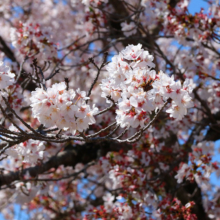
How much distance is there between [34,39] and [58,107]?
2.31 m

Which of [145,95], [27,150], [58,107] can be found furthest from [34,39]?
[145,95]

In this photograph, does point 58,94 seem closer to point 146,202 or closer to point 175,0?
point 146,202

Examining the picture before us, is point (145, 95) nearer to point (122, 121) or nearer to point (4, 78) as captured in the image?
point (122, 121)

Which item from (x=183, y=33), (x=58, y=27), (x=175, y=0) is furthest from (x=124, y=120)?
(x=58, y=27)

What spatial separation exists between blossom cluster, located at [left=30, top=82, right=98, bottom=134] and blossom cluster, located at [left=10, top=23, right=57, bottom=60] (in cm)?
204

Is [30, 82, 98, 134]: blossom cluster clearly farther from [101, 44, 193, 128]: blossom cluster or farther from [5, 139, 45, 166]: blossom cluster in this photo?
[5, 139, 45, 166]: blossom cluster

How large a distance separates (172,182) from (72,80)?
3.49 metres

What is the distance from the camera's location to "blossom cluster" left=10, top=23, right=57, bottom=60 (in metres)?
3.79

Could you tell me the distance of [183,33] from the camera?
162 inches

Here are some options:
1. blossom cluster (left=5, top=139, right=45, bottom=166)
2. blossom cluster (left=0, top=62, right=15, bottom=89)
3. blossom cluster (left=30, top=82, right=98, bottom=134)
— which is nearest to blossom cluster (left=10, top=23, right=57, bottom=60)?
blossom cluster (left=5, top=139, right=45, bottom=166)

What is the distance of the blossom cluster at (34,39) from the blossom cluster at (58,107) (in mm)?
2040

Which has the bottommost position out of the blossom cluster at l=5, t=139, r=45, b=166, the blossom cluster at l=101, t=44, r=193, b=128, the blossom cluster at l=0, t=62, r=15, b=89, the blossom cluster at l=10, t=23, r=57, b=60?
the blossom cluster at l=101, t=44, r=193, b=128

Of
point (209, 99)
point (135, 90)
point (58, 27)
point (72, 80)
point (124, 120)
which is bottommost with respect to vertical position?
point (124, 120)

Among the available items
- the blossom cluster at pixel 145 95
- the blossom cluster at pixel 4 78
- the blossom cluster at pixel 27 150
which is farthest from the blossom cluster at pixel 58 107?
the blossom cluster at pixel 27 150
